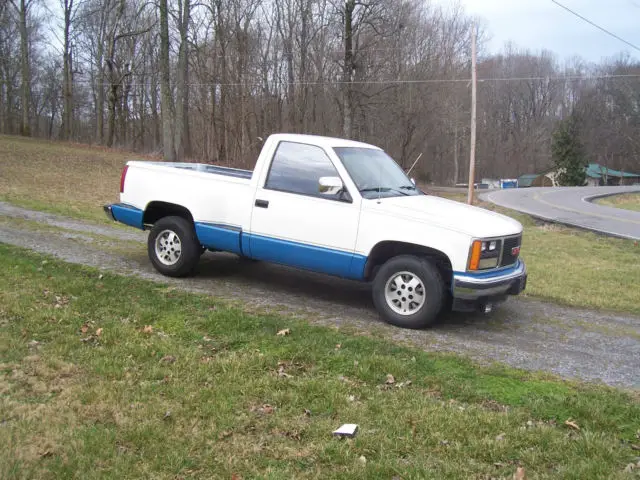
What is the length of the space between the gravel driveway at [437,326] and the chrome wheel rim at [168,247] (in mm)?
241

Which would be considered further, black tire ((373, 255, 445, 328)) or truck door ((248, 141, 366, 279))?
truck door ((248, 141, 366, 279))

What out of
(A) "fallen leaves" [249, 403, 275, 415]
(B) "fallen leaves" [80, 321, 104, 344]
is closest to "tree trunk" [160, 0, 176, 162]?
(B) "fallen leaves" [80, 321, 104, 344]

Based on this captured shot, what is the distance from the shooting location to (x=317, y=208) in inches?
251

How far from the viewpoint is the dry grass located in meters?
15.0

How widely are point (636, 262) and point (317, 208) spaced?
30.0 ft

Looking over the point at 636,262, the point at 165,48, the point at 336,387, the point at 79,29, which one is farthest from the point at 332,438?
the point at 79,29

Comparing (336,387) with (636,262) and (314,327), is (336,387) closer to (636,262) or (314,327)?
(314,327)

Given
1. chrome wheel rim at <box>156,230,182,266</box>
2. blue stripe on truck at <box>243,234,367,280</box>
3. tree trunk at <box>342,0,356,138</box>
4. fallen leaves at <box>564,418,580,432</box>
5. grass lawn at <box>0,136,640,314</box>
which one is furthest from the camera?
tree trunk at <box>342,0,356,138</box>

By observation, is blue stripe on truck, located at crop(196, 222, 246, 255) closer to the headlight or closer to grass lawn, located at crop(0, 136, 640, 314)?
the headlight

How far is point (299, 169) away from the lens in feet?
21.9

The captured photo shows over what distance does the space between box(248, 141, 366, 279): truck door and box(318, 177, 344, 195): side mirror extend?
0.03 metres

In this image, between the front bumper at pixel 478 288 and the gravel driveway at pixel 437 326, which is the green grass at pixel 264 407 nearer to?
the gravel driveway at pixel 437 326

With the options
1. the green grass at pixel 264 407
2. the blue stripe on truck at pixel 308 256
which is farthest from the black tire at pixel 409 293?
the green grass at pixel 264 407

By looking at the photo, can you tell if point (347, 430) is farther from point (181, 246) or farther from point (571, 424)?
point (181, 246)
